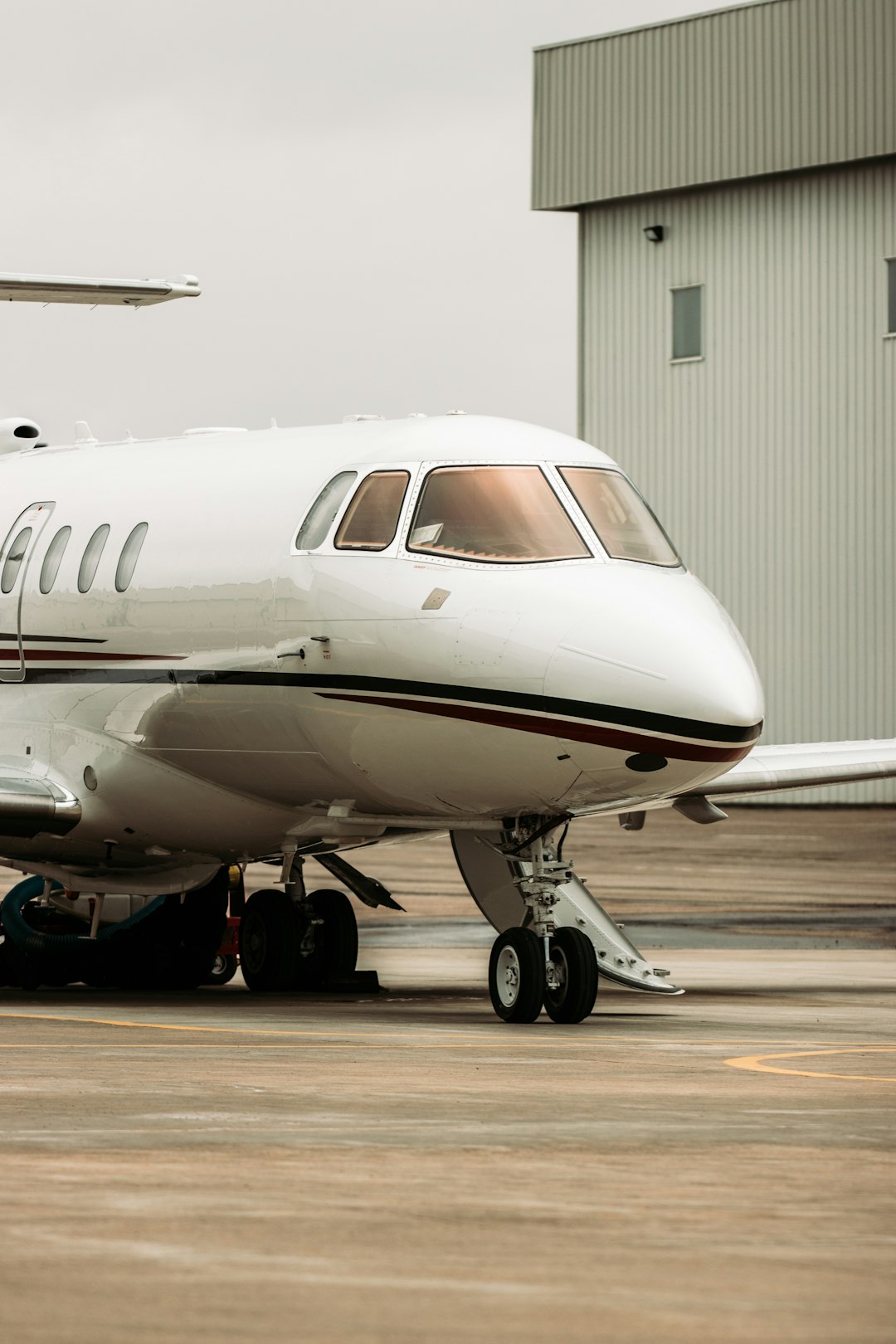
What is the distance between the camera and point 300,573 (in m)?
16.8

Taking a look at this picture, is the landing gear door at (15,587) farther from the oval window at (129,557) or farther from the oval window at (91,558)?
the oval window at (129,557)

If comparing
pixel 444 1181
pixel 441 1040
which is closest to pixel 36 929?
pixel 441 1040

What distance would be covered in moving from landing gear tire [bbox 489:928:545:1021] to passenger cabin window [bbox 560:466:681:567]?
2528 millimetres

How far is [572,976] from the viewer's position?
15.9m

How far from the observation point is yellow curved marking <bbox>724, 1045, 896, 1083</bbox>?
1245 cm

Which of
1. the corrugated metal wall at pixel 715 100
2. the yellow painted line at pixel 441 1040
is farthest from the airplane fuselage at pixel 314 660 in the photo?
the corrugated metal wall at pixel 715 100

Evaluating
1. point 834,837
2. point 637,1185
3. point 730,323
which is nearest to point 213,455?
point 637,1185

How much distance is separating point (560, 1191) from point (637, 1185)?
308mm

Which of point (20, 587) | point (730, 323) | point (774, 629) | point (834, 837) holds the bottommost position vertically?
point (834, 837)

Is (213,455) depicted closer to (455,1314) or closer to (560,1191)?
(560,1191)

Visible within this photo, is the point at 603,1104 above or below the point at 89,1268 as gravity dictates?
below

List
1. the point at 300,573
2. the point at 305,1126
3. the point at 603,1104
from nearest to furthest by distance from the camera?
the point at 305,1126
the point at 603,1104
the point at 300,573

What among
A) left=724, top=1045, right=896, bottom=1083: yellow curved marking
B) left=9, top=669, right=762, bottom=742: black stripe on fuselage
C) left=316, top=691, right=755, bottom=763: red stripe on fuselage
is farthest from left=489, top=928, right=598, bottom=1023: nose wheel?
left=724, top=1045, right=896, bottom=1083: yellow curved marking

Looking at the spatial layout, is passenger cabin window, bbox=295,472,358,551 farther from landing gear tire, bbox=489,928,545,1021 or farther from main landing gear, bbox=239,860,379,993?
main landing gear, bbox=239,860,379,993
